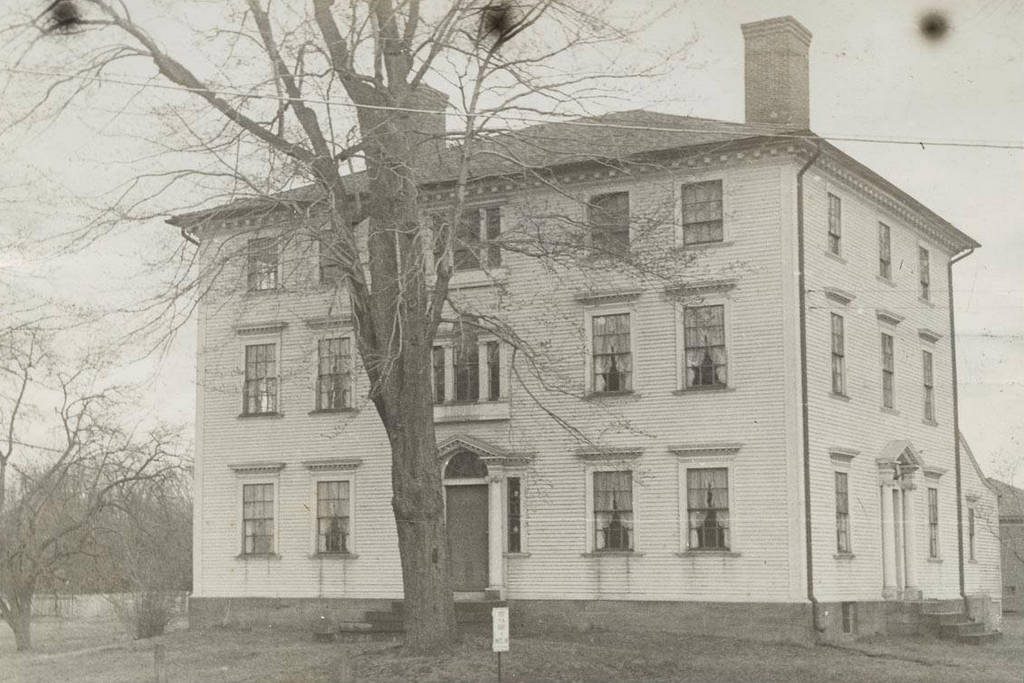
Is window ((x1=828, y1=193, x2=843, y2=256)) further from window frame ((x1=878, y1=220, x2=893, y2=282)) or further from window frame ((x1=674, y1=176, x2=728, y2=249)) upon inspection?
window frame ((x1=674, y1=176, x2=728, y2=249))

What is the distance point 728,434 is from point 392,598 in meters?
8.34

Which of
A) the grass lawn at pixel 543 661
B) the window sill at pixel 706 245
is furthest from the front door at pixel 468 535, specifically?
the window sill at pixel 706 245

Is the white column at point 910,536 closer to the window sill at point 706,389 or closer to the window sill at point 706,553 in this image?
the window sill at point 706,553

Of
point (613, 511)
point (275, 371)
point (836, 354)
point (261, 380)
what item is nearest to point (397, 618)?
point (613, 511)

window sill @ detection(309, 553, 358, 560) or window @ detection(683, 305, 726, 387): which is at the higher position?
window @ detection(683, 305, 726, 387)

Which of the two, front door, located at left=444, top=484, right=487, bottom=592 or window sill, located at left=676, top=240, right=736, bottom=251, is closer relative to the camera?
window sill, located at left=676, top=240, right=736, bottom=251

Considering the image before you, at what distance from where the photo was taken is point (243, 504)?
105 feet

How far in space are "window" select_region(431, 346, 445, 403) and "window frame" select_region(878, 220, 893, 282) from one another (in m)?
9.59

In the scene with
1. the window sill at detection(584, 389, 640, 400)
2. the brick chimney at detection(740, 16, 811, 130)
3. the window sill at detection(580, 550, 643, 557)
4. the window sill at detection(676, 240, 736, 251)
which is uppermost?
the brick chimney at detection(740, 16, 811, 130)

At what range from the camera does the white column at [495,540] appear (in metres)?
28.4

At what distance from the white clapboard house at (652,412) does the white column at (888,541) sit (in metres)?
0.06

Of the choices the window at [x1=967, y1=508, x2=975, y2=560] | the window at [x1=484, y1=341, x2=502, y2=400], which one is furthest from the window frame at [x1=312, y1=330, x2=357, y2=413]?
the window at [x1=967, y1=508, x2=975, y2=560]

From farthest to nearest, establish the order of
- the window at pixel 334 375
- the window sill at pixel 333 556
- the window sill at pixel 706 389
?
the window at pixel 334 375, the window sill at pixel 333 556, the window sill at pixel 706 389

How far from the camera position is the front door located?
95.5ft
